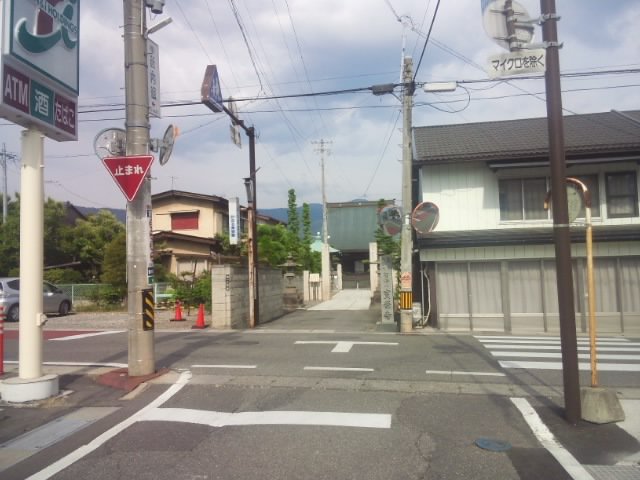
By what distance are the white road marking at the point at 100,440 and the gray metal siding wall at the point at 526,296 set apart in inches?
433

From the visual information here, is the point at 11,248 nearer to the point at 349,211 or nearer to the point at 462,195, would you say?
the point at 462,195

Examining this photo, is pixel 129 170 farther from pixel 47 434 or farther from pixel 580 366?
pixel 580 366

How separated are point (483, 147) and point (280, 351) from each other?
10.4 m

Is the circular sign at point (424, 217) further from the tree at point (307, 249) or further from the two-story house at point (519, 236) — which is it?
the tree at point (307, 249)

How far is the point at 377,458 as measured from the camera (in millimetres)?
5297

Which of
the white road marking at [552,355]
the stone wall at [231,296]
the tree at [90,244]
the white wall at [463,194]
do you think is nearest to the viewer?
the white road marking at [552,355]

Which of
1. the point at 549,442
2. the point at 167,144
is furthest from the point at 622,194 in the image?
the point at 167,144

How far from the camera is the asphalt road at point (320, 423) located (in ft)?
16.7

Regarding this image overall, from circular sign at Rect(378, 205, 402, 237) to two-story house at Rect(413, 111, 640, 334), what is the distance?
3.27 feet

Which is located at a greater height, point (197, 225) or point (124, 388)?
point (197, 225)

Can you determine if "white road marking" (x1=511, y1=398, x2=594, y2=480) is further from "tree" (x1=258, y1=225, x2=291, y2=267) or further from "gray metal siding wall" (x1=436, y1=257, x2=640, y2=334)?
"tree" (x1=258, y1=225, x2=291, y2=267)

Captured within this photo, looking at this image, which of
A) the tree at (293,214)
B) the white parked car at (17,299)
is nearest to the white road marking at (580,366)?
the white parked car at (17,299)

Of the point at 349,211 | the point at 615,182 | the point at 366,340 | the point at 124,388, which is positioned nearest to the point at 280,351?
the point at 366,340

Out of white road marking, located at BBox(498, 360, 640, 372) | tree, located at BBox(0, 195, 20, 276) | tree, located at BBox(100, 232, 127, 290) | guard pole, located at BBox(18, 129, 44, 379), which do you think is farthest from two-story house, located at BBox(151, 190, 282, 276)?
guard pole, located at BBox(18, 129, 44, 379)
